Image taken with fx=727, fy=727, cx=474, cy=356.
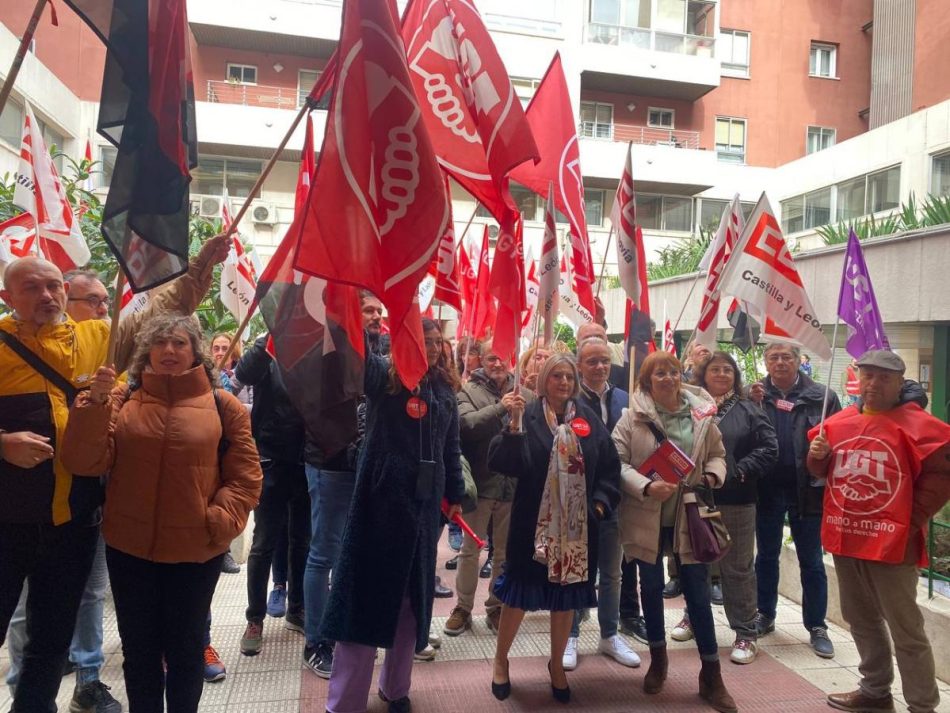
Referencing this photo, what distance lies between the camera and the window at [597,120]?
24922 millimetres

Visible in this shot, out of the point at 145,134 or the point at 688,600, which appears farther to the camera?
the point at 688,600

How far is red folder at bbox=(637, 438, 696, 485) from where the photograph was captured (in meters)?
4.05

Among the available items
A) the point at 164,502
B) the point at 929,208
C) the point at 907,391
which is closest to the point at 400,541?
the point at 164,502

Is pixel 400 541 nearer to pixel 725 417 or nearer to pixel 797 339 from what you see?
pixel 725 417

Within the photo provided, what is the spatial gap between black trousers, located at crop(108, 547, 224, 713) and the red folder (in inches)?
93.3

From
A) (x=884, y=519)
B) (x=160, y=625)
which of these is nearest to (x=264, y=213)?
(x=160, y=625)

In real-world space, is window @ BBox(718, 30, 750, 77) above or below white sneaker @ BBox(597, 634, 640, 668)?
above

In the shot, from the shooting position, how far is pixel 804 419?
5094 mm

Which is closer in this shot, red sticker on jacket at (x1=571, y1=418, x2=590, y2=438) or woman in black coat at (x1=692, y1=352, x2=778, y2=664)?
red sticker on jacket at (x1=571, y1=418, x2=590, y2=438)

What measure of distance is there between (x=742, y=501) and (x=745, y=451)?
0.33 metres

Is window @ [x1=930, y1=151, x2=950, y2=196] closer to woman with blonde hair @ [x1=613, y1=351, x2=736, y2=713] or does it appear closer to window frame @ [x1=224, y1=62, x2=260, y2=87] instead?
woman with blonde hair @ [x1=613, y1=351, x2=736, y2=713]

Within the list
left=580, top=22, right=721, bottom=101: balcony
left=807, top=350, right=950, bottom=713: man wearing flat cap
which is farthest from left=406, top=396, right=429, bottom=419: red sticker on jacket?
left=580, top=22, right=721, bottom=101: balcony

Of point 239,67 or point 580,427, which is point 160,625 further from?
point 239,67

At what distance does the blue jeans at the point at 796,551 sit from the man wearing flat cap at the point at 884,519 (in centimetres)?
74
